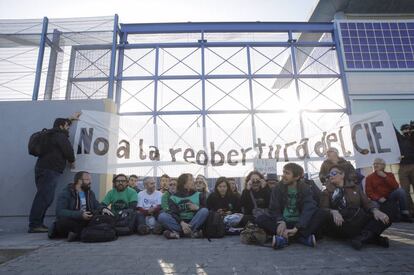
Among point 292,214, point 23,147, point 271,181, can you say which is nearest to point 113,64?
point 23,147

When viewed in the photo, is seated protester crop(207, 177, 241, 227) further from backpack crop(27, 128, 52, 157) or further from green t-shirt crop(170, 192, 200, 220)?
backpack crop(27, 128, 52, 157)

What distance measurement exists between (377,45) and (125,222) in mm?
9094

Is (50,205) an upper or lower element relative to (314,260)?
upper

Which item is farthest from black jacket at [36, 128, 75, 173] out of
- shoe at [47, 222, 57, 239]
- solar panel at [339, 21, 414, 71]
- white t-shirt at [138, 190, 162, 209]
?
solar panel at [339, 21, 414, 71]

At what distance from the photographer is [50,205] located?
3695mm

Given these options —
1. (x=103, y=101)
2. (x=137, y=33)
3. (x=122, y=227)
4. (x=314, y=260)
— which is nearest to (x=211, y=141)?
(x=103, y=101)

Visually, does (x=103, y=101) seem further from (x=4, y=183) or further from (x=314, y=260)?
(x=314, y=260)

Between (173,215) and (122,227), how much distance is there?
65 centimetres

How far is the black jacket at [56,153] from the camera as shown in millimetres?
3559

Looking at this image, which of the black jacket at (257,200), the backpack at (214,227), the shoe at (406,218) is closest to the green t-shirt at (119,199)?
the backpack at (214,227)

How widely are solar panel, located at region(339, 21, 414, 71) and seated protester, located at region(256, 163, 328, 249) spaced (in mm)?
6822

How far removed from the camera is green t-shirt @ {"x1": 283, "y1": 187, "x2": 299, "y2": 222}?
2.74 m

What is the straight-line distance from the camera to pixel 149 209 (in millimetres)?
3861

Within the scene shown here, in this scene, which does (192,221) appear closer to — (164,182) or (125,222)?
(125,222)
